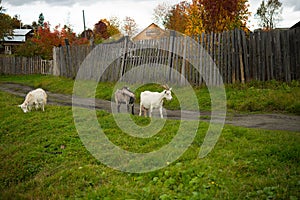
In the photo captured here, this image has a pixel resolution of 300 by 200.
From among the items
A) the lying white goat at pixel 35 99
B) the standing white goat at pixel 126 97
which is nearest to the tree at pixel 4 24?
the lying white goat at pixel 35 99

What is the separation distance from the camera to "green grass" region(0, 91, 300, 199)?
241 inches

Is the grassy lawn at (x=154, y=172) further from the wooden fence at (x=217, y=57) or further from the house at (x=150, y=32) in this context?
the house at (x=150, y=32)

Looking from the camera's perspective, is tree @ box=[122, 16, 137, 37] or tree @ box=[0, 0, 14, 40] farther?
tree @ box=[122, 16, 137, 37]

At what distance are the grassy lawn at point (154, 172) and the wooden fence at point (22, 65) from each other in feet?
86.7

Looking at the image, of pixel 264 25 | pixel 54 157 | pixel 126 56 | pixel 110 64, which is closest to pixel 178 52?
pixel 126 56

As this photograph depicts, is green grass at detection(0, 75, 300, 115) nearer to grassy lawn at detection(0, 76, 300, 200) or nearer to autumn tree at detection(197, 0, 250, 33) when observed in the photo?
grassy lawn at detection(0, 76, 300, 200)

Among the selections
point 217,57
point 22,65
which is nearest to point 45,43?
point 22,65

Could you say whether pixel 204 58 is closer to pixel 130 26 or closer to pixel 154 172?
pixel 154 172

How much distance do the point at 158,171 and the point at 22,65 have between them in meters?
34.1

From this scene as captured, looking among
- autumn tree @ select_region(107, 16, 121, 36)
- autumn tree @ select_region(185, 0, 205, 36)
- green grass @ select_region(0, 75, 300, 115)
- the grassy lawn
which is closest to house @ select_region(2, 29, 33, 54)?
autumn tree @ select_region(107, 16, 121, 36)

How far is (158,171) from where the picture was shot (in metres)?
7.22

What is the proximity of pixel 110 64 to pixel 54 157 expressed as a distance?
1236cm

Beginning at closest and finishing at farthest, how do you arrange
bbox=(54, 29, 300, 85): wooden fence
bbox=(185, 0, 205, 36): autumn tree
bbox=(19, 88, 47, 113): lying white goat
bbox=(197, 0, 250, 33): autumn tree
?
1. bbox=(54, 29, 300, 85): wooden fence
2. bbox=(19, 88, 47, 113): lying white goat
3. bbox=(197, 0, 250, 33): autumn tree
4. bbox=(185, 0, 205, 36): autumn tree

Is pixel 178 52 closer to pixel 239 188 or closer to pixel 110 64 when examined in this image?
pixel 110 64
